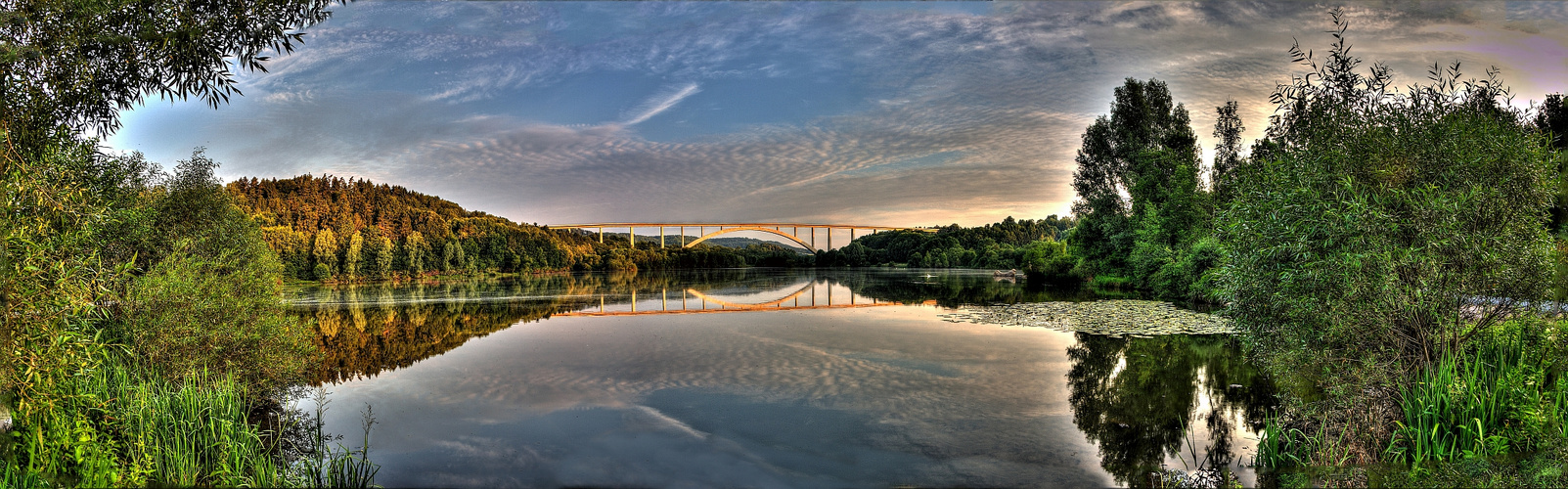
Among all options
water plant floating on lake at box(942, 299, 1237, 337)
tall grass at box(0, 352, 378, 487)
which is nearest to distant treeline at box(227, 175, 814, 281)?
tall grass at box(0, 352, 378, 487)

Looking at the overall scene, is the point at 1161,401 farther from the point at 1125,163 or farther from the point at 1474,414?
the point at 1125,163

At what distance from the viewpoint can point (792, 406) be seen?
988 cm

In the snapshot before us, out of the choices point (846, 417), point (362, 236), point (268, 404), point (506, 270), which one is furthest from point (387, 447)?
point (506, 270)

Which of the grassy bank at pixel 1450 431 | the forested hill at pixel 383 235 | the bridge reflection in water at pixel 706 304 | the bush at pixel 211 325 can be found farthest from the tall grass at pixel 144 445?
the forested hill at pixel 383 235

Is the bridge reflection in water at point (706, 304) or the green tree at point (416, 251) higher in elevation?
the green tree at point (416, 251)

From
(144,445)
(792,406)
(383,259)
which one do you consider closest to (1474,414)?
(792,406)

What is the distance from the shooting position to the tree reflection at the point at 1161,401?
7.23 meters

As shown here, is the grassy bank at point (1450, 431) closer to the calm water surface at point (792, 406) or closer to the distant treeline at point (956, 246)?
the calm water surface at point (792, 406)

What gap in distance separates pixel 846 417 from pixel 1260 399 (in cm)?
652

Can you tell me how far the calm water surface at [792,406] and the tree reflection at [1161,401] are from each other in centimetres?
4

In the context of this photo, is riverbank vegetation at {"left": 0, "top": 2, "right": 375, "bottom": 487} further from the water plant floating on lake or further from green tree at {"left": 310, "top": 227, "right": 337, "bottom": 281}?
green tree at {"left": 310, "top": 227, "right": 337, "bottom": 281}

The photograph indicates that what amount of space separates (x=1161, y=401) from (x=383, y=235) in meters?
73.0

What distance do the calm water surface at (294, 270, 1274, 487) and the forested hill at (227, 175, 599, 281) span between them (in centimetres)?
4472

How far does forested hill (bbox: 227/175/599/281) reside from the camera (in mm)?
54844
